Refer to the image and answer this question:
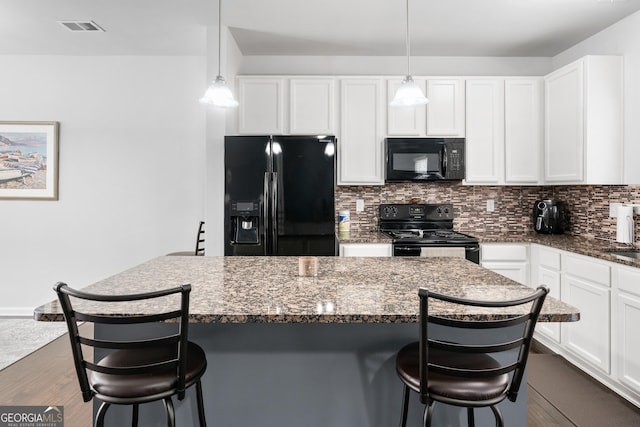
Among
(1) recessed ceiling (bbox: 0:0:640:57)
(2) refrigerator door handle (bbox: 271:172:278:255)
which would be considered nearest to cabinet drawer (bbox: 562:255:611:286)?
(1) recessed ceiling (bbox: 0:0:640:57)

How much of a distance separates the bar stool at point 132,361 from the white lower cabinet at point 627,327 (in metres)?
2.48

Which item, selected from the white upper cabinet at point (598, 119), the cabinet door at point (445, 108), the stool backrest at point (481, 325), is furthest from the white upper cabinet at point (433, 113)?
the stool backrest at point (481, 325)

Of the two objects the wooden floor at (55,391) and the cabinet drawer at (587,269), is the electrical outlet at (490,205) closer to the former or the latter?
the cabinet drawer at (587,269)

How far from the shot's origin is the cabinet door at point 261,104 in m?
3.63

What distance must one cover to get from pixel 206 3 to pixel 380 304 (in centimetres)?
270

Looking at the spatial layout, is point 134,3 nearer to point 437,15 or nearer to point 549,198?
point 437,15

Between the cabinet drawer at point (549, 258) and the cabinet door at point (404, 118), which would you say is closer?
the cabinet drawer at point (549, 258)

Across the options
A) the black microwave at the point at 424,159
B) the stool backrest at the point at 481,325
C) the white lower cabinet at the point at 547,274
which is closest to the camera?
the stool backrest at the point at 481,325

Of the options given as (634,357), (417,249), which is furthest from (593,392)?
(417,249)

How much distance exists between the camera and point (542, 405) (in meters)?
2.29

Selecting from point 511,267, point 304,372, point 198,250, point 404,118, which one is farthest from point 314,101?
point 304,372

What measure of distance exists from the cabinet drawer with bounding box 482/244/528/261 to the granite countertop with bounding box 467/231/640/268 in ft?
0.18

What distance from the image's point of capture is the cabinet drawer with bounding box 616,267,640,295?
2.28 metres

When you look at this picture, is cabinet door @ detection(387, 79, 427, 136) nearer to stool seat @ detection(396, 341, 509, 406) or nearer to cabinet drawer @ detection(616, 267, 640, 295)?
cabinet drawer @ detection(616, 267, 640, 295)
